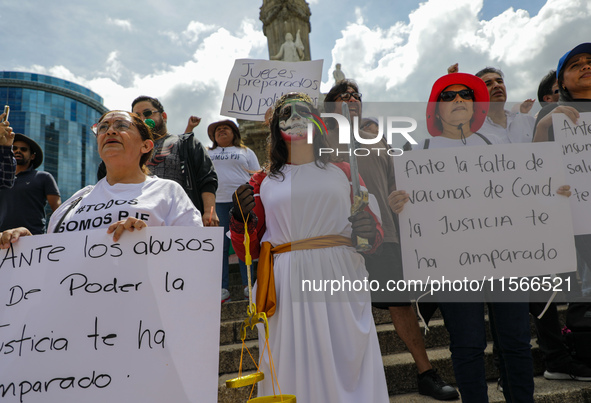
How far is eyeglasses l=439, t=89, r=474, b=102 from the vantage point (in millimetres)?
2311

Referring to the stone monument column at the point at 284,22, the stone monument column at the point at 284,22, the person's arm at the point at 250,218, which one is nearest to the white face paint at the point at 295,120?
the person's arm at the point at 250,218

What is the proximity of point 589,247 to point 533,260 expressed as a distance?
0.65 metres

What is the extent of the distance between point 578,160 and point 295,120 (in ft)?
5.44

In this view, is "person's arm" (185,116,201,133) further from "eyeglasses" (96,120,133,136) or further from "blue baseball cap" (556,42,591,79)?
"blue baseball cap" (556,42,591,79)

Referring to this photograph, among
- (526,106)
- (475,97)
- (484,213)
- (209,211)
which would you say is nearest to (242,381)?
(484,213)

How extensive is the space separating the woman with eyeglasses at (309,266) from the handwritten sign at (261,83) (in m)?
2.16

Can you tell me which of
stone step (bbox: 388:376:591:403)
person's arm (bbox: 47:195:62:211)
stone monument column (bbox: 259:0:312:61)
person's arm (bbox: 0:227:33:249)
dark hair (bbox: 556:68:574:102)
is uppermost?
stone monument column (bbox: 259:0:312:61)

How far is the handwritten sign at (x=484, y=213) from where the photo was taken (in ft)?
6.67

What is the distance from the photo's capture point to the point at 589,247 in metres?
2.39

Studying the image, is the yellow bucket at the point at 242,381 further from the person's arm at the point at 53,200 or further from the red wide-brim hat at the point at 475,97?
the person's arm at the point at 53,200

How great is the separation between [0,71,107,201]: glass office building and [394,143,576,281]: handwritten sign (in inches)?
2561

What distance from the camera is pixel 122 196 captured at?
176cm

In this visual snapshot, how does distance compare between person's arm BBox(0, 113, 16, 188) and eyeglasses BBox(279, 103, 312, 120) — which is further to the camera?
person's arm BBox(0, 113, 16, 188)

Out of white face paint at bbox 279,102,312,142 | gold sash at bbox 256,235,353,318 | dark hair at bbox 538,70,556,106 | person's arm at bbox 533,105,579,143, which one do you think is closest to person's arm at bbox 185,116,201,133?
white face paint at bbox 279,102,312,142
